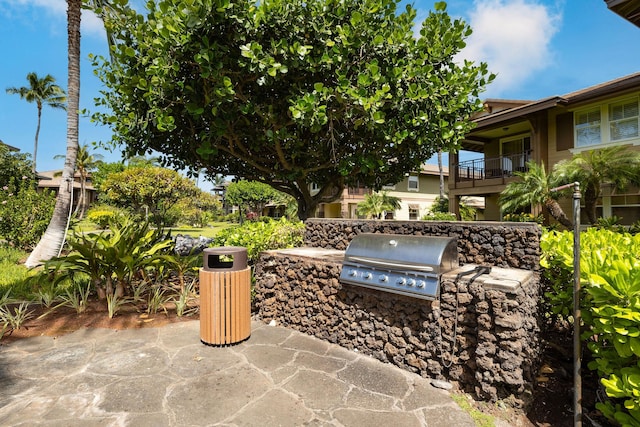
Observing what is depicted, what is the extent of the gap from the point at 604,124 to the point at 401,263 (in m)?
14.7

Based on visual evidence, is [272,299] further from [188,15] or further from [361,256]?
[188,15]

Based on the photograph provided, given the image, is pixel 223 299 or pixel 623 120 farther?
pixel 623 120

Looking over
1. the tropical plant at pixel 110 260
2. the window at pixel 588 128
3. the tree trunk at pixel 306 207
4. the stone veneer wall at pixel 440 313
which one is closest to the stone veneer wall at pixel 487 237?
the stone veneer wall at pixel 440 313

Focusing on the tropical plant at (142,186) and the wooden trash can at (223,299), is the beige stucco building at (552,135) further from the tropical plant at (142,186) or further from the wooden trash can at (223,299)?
the tropical plant at (142,186)

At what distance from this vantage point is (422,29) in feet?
20.2

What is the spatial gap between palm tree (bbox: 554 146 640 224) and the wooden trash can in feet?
38.2

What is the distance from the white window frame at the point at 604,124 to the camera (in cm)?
1179

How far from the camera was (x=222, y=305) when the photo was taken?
3996 millimetres

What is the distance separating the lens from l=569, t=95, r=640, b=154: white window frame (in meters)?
11.8

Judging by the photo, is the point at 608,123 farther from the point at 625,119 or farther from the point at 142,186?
the point at 142,186

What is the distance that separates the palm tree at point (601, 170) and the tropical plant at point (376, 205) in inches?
538

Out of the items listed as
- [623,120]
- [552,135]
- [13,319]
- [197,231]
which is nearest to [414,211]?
[552,135]

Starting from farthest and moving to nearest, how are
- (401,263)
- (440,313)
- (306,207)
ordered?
(306,207) → (401,263) → (440,313)

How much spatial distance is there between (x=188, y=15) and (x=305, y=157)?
3880 mm
